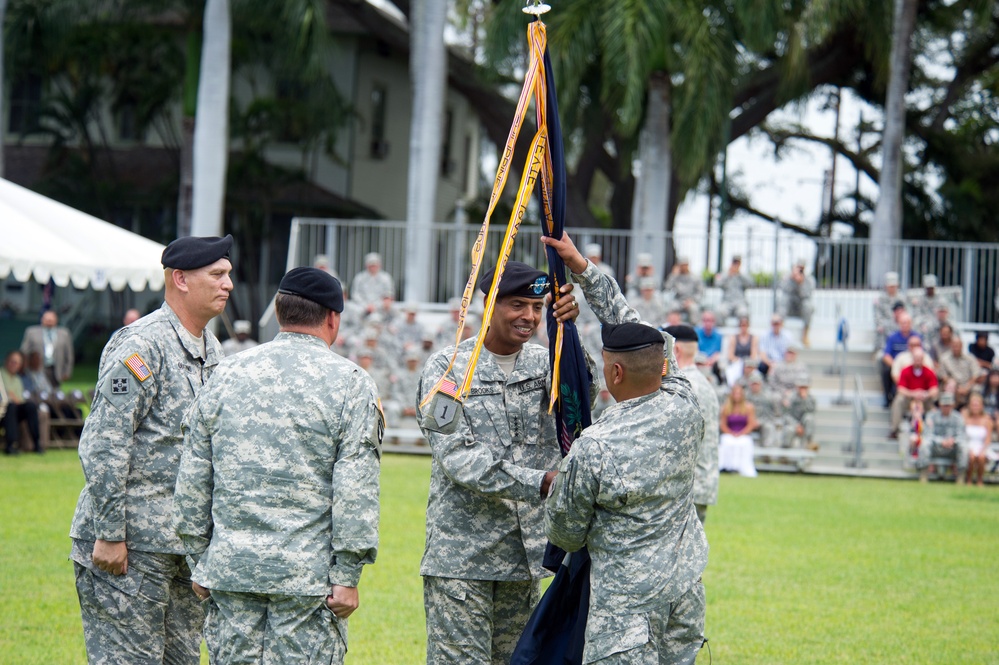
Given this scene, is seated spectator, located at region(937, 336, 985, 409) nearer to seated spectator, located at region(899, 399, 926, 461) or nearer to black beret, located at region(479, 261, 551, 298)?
seated spectator, located at region(899, 399, 926, 461)

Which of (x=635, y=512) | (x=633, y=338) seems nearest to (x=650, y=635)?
(x=635, y=512)

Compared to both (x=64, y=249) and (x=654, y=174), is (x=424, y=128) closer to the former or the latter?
(x=654, y=174)

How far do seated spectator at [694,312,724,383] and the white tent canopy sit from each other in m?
8.89

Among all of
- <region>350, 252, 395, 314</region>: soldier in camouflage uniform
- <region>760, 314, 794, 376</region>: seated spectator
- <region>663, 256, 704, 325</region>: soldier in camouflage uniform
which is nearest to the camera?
<region>760, 314, 794, 376</region>: seated spectator

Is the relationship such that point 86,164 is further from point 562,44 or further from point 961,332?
point 961,332

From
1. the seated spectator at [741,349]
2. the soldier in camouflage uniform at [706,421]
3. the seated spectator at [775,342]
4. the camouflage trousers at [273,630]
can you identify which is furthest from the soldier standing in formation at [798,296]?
the camouflage trousers at [273,630]

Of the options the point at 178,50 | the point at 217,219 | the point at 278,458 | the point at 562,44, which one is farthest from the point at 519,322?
the point at 178,50

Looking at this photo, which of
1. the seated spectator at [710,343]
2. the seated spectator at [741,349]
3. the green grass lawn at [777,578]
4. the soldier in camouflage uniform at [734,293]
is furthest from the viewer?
the soldier in camouflage uniform at [734,293]

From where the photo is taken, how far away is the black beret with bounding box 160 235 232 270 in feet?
16.5

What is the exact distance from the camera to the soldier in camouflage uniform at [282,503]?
4137 millimetres

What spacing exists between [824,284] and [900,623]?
1718 centimetres

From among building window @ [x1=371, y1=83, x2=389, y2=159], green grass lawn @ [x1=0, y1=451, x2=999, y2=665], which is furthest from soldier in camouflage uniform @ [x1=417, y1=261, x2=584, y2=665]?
building window @ [x1=371, y1=83, x2=389, y2=159]

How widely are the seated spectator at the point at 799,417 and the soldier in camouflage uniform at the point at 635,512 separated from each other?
50.7 ft

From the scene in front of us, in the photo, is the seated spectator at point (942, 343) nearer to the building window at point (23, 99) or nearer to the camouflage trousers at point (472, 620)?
the camouflage trousers at point (472, 620)
